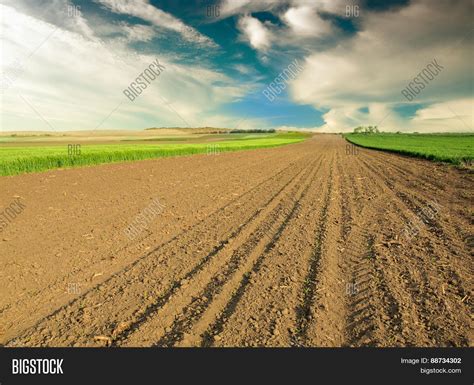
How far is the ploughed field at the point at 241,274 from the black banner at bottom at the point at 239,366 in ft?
0.39

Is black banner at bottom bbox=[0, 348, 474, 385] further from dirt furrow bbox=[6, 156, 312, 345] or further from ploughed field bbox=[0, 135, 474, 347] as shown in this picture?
dirt furrow bbox=[6, 156, 312, 345]

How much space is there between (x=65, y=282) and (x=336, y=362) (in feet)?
13.7

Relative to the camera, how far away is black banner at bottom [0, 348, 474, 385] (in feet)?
9.69

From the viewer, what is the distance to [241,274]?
4805 mm

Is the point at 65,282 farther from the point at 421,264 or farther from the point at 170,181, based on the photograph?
the point at 170,181

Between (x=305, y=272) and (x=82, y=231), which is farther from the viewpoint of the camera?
(x=82, y=231)

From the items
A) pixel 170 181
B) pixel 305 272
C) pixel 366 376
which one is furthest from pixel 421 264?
pixel 170 181

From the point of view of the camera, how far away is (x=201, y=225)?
7.62 metres

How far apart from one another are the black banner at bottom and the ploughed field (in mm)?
118

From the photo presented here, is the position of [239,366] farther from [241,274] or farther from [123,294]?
[123,294]

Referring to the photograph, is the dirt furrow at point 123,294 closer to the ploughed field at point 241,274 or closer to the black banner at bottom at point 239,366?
the ploughed field at point 241,274

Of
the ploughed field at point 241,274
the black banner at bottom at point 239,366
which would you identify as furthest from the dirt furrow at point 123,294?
the black banner at bottom at point 239,366

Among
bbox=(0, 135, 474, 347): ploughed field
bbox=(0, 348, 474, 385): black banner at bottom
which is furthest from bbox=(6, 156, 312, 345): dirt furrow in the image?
bbox=(0, 348, 474, 385): black banner at bottom

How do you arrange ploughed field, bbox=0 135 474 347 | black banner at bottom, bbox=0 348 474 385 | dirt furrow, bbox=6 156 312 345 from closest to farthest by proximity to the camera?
black banner at bottom, bbox=0 348 474 385 < ploughed field, bbox=0 135 474 347 < dirt furrow, bbox=6 156 312 345
